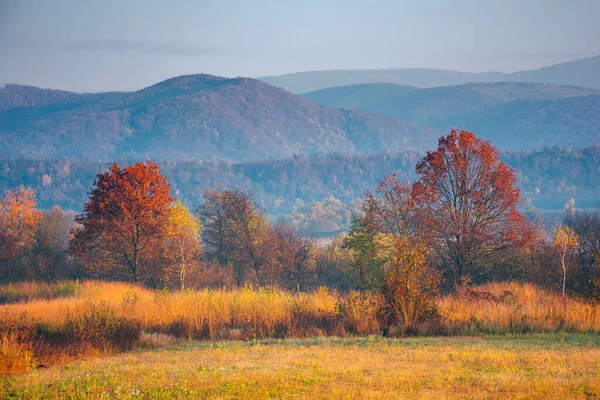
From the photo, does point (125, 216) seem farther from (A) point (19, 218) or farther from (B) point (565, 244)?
(A) point (19, 218)

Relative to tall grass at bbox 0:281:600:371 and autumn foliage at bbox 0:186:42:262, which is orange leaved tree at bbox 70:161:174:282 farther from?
autumn foliage at bbox 0:186:42:262

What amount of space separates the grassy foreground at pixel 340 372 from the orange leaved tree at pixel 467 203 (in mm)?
12054

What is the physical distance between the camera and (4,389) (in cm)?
1110

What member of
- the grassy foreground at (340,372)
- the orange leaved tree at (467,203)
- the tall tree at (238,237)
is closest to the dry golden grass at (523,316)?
the grassy foreground at (340,372)

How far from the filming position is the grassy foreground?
10.4m

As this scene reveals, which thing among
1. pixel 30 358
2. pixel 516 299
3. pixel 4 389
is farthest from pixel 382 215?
pixel 4 389

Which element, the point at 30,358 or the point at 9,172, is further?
the point at 9,172

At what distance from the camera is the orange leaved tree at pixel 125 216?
32562mm

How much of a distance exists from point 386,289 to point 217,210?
1230 inches

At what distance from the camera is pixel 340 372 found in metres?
11.7

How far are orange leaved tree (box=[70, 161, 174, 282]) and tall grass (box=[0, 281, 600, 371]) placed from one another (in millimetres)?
11348

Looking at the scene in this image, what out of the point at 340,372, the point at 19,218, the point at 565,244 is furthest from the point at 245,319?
the point at 19,218

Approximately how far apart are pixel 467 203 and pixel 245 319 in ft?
43.2

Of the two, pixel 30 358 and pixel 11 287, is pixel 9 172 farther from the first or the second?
pixel 30 358
